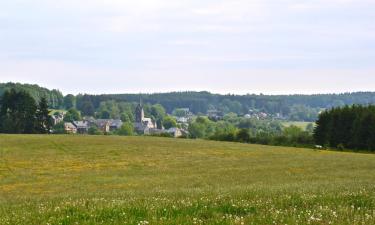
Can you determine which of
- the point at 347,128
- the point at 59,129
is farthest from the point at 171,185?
the point at 59,129

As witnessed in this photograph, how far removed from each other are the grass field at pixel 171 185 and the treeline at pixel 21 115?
47391 mm

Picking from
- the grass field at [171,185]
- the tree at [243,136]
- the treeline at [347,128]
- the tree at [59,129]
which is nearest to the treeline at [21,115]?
the tree at [59,129]

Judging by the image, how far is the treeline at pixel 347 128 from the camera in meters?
98.9

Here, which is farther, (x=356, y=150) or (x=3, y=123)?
(x=3, y=123)

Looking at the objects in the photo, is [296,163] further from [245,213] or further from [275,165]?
[245,213]

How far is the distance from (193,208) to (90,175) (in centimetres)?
3569

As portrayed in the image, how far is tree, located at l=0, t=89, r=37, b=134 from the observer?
128 m

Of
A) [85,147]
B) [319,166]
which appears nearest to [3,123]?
[85,147]

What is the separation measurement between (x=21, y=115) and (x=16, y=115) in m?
1.43

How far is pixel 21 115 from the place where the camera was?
425ft

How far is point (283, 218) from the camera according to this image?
30.9 ft

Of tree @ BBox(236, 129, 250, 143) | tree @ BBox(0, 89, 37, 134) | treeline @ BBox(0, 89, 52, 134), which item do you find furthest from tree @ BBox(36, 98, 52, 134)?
tree @ BBox(236, 129, 250, 143)

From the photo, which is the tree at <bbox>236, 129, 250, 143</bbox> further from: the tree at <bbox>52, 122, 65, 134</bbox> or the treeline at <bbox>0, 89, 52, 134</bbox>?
the tree at <bbox>52, 122, 65, 134</bbox>

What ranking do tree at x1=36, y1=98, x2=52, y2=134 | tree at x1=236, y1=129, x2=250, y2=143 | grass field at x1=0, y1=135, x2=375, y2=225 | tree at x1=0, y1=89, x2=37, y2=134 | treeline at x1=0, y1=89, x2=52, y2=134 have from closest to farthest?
grass field at x1=0, y1=135, x2=375, y2=225
tree at x1=236, y1=129, x2=250, y2=143
treeline at x1=0, y1=89, x2=52, y2=134
tree at x1=0, y1=89, x2=37, y2=134
tree at x1=36, y1=98, x2=52, y2=134
